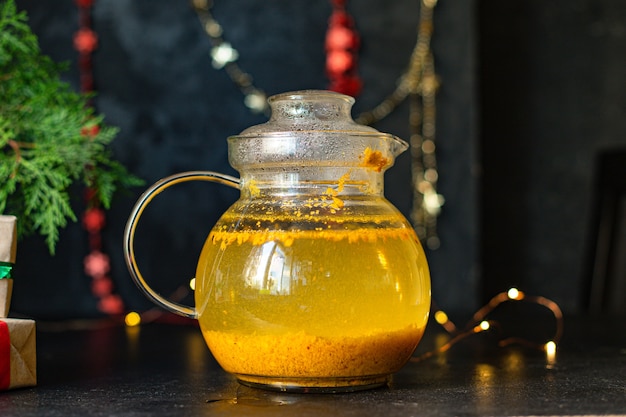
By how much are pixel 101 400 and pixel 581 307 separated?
1.26 m

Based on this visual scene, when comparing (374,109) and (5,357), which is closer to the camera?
(5,357)

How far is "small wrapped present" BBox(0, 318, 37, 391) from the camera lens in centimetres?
73

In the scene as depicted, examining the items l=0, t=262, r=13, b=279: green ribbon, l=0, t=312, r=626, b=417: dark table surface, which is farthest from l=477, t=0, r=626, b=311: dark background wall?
l=0, t=262, r=13, b=279: green ribbon

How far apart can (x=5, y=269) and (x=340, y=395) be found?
0.32 meters

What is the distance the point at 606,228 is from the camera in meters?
1.73

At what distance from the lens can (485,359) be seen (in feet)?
3.11

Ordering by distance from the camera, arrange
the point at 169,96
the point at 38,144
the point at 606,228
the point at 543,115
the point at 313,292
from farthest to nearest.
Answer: the point at 543,115 < the point at 169,96 < the point at 606,228 < the point at 38,144 < the point at 313,292

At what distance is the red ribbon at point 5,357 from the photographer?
73 cm

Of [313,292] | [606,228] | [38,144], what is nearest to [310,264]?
[313,292]

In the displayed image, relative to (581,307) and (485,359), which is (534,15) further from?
(485,359)

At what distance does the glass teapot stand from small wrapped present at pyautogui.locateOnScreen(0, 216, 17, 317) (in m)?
0.10

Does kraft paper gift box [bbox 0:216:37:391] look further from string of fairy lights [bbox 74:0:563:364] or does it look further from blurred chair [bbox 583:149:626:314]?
blurred chair [bbox 583:149:626:314]

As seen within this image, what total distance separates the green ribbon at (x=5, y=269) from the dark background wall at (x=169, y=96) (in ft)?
3.36

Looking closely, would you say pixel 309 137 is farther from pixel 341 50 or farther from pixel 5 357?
pixel 341 50
